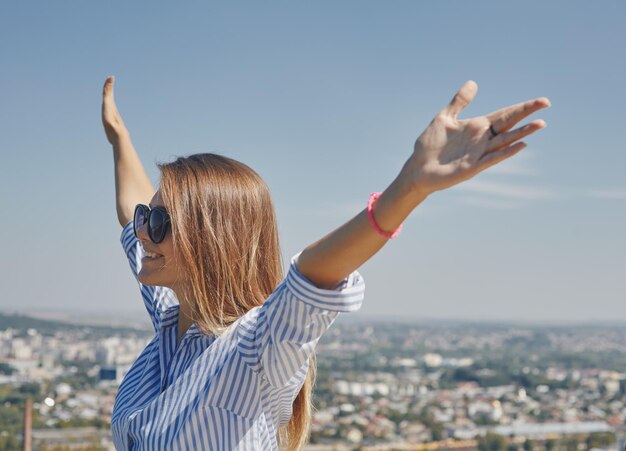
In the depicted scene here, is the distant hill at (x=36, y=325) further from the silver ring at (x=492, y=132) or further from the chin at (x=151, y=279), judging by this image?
the silver ring at (x=492, y=132)

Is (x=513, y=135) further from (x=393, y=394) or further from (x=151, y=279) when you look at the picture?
(x=393, y=394)

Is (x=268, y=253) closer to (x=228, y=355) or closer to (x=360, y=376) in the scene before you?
(x=228, y=355)

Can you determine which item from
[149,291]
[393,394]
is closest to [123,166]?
[149,291]

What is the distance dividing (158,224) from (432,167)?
1.15 ft

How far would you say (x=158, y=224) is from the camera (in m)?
0.91

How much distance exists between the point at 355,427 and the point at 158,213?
25.4 m

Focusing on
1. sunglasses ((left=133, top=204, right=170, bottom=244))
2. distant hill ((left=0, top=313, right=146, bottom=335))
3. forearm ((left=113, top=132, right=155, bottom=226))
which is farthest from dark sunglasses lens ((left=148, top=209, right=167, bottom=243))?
distant hill ((left=0, top=313, right=146, bottom=335))

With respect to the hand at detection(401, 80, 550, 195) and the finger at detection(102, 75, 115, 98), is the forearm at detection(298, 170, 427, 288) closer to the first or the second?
the hand at detection(401, 80, 550, 195)

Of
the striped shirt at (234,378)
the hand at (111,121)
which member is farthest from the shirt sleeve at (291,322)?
the hand at (111,121)

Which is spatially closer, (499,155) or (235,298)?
(499,155)

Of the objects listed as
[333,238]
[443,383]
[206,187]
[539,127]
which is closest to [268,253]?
[206,187]

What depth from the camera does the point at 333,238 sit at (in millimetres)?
707

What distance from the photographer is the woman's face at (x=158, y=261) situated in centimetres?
92

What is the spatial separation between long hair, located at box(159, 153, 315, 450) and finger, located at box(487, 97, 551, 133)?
312 millimetres
